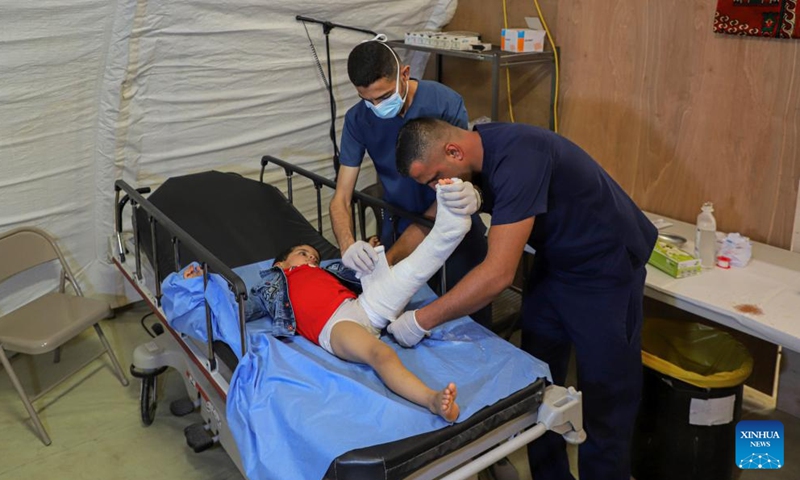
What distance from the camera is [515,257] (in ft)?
5.76

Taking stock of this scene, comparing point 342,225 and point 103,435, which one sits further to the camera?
point 103,435

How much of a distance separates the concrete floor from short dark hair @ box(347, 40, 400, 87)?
4.38 feet

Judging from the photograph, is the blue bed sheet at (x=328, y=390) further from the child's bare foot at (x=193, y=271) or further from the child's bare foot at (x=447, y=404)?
the child's bare foot at (x=193, y=271)

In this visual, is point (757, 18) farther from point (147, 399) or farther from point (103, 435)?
point (103, 435)

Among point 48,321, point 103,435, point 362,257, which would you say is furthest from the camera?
point 48,321

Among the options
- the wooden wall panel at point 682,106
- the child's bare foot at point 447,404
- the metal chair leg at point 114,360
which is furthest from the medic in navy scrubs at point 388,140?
the metal chair leg at point 114,360

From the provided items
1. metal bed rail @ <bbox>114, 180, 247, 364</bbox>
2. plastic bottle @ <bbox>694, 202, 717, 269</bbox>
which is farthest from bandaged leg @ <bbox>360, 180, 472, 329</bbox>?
plastic bottle @ <bbox>694, 202, 717, 269</bbox>

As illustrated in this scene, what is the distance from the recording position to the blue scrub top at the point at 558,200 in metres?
1.75

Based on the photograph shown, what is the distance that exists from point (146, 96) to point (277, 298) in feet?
4.30

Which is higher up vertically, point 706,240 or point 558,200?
point 558,200

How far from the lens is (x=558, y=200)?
73.1 inches

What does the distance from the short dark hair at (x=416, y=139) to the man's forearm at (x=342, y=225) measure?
→ 589 millimetres

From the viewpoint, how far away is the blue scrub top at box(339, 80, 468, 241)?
7.27ft

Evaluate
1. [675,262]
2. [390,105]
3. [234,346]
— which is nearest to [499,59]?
[390,105]
